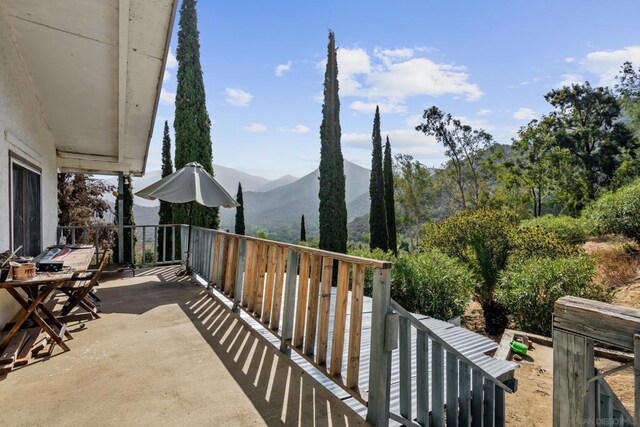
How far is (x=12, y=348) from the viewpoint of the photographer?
9.53 ft

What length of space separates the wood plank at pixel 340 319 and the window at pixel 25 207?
3.89 meters

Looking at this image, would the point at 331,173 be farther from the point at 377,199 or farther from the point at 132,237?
the point at 132,237

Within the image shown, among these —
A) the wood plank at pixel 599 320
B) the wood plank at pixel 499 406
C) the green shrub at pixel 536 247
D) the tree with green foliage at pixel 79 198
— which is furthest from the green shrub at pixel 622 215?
the tree with green foliage at pixel 79 198

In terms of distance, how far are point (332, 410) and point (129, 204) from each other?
1457 centimetres

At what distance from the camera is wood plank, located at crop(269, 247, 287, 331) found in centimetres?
293

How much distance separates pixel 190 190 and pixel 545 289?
6.51 meters

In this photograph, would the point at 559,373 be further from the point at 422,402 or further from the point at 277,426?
the point at 277,426

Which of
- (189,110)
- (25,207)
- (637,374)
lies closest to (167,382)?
(637,374)

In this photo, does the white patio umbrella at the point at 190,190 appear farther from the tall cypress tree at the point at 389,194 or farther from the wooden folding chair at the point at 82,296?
the tall cypress tree at the point at 389,194

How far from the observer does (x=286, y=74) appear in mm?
14000

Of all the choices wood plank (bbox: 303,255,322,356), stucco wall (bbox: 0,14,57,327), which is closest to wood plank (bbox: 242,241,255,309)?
wood plank (bbox: 303,255,322,356)

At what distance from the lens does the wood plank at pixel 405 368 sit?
1943 millimetres

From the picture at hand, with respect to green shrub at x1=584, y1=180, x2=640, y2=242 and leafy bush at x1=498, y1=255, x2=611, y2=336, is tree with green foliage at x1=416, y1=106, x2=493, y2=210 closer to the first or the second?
green shrub at x1=584, y1=180, x2=640, y2=242

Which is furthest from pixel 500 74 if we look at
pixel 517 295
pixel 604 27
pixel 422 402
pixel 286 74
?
pixel 422 402
